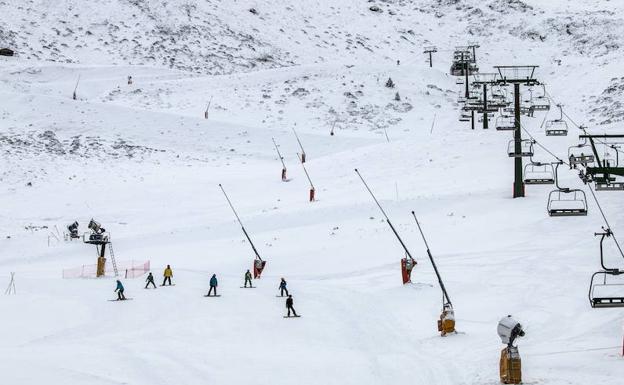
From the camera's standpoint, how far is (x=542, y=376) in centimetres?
1911

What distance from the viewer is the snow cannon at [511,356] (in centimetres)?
1834

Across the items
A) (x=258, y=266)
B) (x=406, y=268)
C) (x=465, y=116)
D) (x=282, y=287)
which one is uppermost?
(x=465, y=116)

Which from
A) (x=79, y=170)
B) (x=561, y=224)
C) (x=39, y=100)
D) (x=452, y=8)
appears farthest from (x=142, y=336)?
(x=452, y=8)

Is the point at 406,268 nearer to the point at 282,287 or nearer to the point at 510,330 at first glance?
the point at 282,287

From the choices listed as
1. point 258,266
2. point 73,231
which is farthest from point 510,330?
point 73,231

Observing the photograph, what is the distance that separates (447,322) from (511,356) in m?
5.85

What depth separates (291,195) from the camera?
53.3m

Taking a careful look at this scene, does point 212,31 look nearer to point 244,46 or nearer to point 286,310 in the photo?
point 244,46

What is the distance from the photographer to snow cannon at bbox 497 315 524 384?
60.2ft

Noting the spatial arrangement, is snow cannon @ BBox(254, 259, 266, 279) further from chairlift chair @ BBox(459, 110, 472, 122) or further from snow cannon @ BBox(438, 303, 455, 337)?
chairlift chair @ BBox(459, 110, 472, 122)

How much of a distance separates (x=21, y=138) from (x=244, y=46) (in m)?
40.0

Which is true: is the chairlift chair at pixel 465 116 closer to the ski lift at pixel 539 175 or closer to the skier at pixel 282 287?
the ski lift at pixel 539 175

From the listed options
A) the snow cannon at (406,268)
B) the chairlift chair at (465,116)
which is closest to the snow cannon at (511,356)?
the snow cannon at (406,268)

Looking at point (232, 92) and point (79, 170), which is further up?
point (232, 92)
